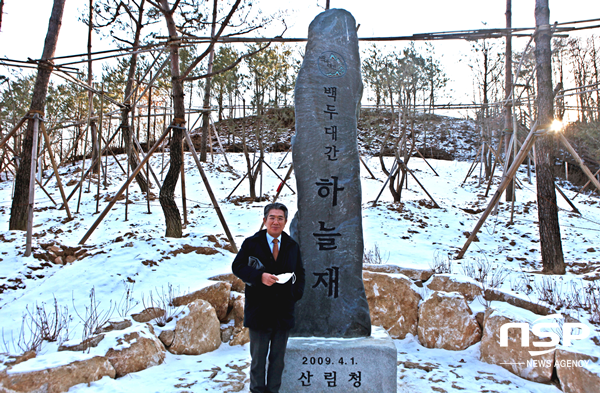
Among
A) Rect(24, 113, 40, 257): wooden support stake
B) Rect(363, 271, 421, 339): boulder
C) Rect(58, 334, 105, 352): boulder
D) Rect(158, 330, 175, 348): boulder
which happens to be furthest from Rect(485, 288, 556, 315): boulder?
Rect(24, 113, 40, 257): wooden support stake

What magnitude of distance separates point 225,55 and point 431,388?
1518cm

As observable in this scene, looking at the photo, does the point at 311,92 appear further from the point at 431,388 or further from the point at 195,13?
the point at 195,13

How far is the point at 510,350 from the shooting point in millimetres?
3578

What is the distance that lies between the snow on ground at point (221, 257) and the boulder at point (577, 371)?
126mm

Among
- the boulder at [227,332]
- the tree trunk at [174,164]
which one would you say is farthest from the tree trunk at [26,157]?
the boulder at [227,332]

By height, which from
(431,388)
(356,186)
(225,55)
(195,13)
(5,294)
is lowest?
(431,388)

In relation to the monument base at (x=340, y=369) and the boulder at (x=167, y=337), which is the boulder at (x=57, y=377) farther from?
the monument base at (x=340, y=369)

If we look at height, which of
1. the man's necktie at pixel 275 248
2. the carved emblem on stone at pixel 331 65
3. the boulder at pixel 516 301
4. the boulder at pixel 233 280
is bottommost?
the boulder at pixel 516 301

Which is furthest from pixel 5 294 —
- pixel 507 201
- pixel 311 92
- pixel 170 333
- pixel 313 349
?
pixel 507 201

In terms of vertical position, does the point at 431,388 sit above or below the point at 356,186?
below

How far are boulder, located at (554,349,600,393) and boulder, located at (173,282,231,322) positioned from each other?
10.9 ft

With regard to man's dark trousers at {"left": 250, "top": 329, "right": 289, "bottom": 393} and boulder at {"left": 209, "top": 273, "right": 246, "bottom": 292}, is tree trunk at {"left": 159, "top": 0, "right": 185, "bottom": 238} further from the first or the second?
man's dark trousers at {"left": 250, "top": 329, "right": 289, "bottom": 393}

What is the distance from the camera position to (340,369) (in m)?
2.94

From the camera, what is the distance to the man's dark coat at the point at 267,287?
2521 millimetres
